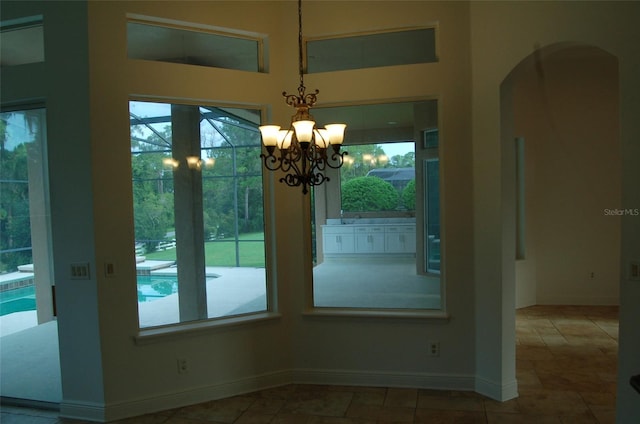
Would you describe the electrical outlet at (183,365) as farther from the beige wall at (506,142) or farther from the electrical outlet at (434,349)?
the beige wall at (506,142)

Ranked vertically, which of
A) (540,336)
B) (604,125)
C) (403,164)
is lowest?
(540,336)

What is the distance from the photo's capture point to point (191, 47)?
3592mm

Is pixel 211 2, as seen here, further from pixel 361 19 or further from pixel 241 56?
pixel 361 19

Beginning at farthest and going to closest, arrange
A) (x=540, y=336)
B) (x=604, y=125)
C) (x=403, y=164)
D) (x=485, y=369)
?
(x=604, y=125), (x=540, y=336), (x=403, y=164), (x=485, y=369)

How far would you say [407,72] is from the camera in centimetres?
362

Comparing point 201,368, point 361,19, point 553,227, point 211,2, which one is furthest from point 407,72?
point 553,227

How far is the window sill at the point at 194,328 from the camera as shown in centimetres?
345

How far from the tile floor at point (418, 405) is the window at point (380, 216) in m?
0.73

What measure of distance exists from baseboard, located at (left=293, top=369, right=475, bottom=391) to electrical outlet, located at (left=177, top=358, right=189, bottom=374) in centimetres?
93

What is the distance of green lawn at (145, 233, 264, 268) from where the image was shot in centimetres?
376

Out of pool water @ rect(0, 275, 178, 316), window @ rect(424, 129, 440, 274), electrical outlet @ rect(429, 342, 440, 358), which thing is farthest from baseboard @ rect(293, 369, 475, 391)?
pool water @ rect(0, 275, 178, 316)

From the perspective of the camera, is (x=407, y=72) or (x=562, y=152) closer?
(x=407, y=72)

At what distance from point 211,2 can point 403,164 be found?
205 cm

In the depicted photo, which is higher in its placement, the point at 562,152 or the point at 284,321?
the point at 562,152
